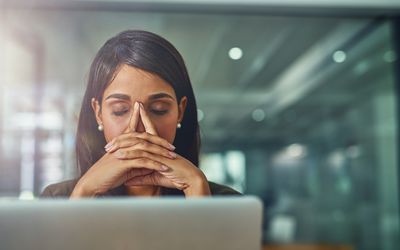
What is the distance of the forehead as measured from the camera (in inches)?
43.8

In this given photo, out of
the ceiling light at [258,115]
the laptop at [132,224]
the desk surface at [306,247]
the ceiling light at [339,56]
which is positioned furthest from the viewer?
the ceiling light at [258,115]

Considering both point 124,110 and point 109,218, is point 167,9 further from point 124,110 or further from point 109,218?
point 109,218

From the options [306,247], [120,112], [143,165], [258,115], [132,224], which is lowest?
[306,247]

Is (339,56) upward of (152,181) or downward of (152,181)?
upward

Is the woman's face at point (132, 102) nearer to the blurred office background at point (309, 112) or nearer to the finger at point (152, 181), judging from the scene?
the finger at point (152, 181)

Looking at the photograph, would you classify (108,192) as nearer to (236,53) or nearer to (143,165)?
(143,165)

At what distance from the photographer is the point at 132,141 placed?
42.4 inches

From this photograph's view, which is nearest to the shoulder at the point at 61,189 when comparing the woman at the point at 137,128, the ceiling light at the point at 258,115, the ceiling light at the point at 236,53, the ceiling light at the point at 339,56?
the woman at the point at 137,128

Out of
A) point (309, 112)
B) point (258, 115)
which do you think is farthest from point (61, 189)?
point (309, 112)

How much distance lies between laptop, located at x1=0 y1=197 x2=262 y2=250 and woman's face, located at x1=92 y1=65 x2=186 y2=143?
364 millimetres

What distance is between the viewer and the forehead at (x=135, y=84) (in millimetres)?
1111

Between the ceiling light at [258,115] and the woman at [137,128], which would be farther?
the ceiling light at [258,115]

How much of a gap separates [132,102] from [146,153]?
12cm

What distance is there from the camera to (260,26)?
3555 mm
